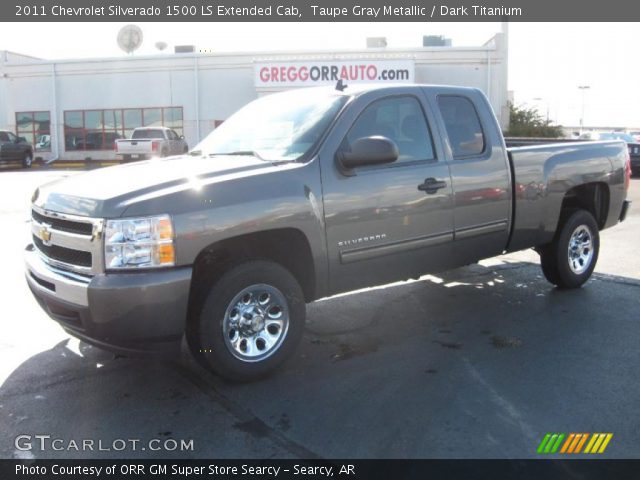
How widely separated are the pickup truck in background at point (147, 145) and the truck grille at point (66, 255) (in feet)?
75.8

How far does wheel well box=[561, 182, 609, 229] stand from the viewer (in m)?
6.94

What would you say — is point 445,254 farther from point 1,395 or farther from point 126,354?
point 1,395

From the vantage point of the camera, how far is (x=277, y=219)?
14.1 ft

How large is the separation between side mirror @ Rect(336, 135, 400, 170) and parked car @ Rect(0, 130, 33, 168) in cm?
2788

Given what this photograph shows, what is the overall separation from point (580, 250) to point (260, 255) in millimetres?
3946

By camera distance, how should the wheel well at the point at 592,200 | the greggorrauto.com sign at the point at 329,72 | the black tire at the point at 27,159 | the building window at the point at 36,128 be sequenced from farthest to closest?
the building window at the point at 36,128 < the greggorrauto.com sign at the point at 329,72 < the black tire at the point at 27,159 < the wheel well at the point at 592,200

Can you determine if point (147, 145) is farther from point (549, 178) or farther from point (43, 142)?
point (549, 178)

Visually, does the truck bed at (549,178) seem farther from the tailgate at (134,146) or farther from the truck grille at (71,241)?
the tailgate at (134,146)

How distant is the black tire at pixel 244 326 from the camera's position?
13.6ft

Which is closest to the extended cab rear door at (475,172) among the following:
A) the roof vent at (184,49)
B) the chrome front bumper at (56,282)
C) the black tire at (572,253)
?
the black tire at (572,253)

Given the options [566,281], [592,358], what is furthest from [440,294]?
[592,358]

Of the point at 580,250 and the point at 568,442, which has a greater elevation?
the point at 580,250

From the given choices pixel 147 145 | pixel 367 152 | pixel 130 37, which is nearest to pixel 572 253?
pixel 367 152
